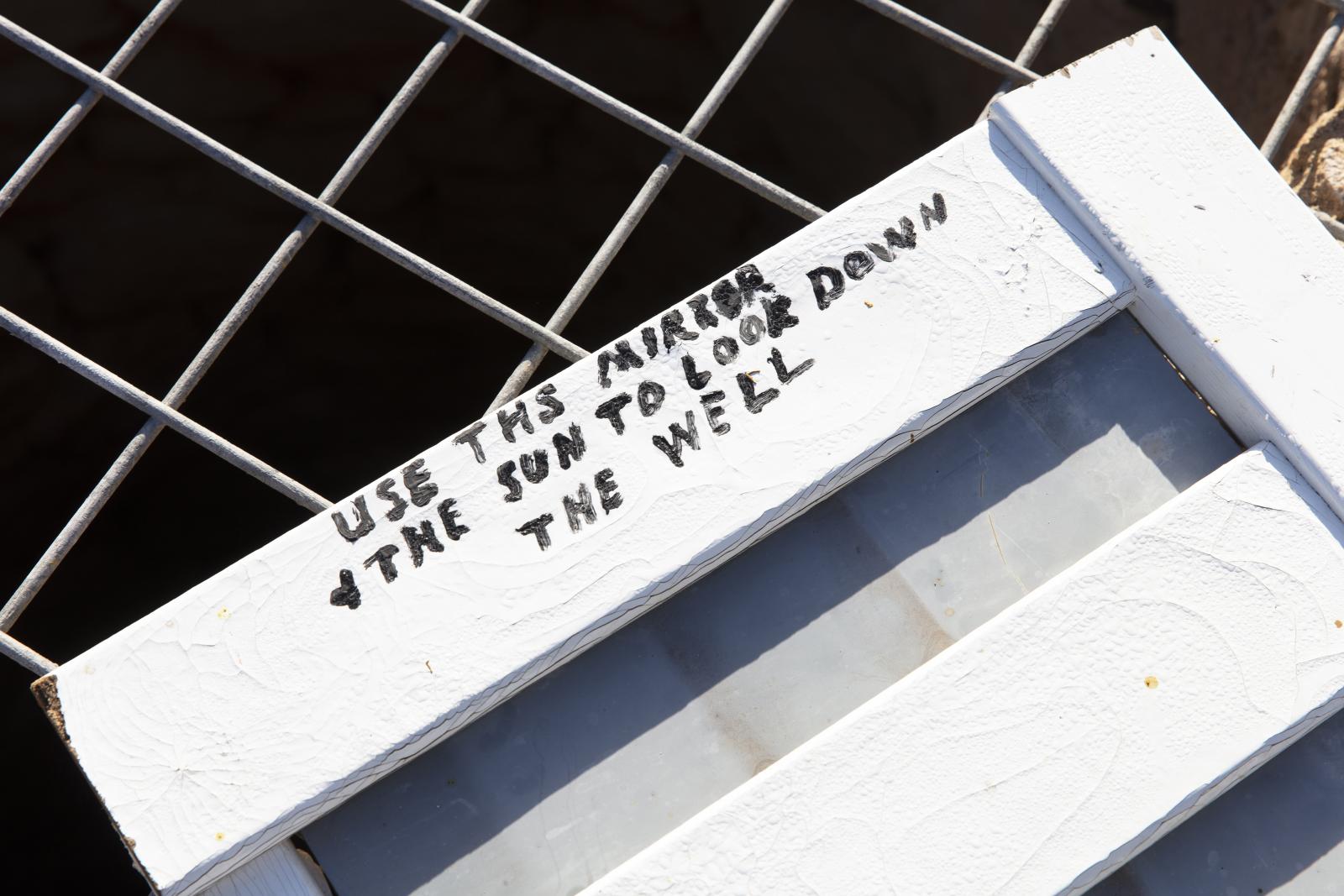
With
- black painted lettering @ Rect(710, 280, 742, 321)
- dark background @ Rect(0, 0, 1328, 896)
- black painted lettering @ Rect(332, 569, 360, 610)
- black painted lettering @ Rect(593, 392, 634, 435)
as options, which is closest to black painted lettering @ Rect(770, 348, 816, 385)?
black painted lettering @ Rect(710, 280, 742, 321)

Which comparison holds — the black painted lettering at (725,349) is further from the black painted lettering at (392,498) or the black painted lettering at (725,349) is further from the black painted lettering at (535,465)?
the black painted lettering at (392,498)

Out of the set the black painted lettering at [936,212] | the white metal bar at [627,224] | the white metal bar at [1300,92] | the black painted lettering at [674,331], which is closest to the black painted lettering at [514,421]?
the white metal bar at [627,224]

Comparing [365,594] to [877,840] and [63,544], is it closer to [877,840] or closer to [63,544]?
Result: [63,544]

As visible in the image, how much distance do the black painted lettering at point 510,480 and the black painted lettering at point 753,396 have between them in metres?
0.55

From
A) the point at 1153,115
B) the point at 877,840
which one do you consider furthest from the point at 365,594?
the point at 1153,115

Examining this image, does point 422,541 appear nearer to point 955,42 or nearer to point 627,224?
point 627,224

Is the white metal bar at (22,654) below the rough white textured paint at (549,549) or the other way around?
the other way around

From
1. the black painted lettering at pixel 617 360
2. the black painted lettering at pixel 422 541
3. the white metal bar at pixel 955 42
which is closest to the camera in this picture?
the black painted lettering at pixel 422 541

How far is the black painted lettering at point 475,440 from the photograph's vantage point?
219 centimetres

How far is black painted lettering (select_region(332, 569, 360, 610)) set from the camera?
210 cm

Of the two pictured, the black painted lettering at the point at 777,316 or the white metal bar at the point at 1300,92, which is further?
the white metal bar at the point at 1300,92

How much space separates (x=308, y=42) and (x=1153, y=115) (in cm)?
480

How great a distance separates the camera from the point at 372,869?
2.09 metres

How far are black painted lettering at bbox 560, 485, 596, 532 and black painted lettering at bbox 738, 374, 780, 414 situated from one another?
42 cm
